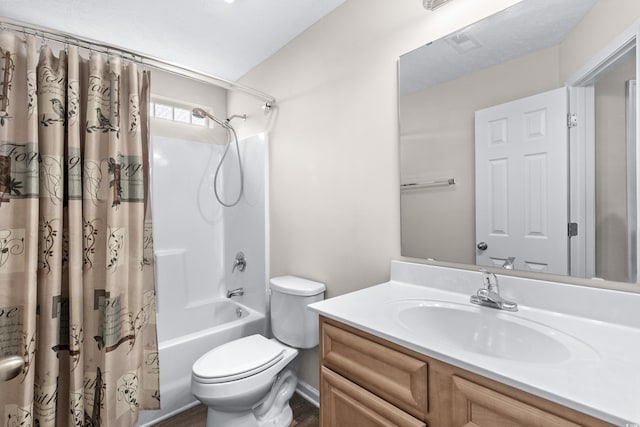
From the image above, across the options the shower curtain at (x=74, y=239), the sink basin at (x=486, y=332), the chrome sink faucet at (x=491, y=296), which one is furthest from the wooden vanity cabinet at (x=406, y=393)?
the shower curtain at (x=74, y=239)

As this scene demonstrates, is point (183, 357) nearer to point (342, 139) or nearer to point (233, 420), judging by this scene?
point (233, 420)

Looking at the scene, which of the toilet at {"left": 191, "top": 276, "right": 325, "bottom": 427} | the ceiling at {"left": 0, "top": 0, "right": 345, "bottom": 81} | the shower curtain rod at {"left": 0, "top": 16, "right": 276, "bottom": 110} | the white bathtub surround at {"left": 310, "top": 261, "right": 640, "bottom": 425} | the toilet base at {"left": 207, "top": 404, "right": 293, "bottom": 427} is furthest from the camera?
the ceiling at {"left": 0, "top": 0, "right": 345, "bottom": 81}

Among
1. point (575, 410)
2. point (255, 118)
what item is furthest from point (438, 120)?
point (255, 118)

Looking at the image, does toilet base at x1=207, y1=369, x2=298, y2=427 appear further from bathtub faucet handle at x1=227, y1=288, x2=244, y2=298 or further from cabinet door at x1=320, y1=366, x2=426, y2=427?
bathtub faucet handle at x1=227, y1=288, x2=244, y2=298

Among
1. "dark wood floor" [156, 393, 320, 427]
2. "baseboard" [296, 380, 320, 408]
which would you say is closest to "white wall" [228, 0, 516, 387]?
"baseboard" [296, 380, 320, 408]

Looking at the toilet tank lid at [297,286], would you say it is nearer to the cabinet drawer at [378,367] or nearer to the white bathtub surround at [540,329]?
the white bathtub surround at [540,329]

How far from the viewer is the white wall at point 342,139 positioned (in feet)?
4.99

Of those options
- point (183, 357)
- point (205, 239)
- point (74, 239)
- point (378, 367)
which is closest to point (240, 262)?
point (205, 239)

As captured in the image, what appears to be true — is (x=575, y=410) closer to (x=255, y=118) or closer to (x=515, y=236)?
(x=515, y=236)

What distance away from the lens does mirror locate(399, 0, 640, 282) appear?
95cm

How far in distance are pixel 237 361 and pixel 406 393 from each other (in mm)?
1011

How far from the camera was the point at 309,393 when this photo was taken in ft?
6.48

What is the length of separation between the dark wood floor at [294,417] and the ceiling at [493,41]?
193 cm

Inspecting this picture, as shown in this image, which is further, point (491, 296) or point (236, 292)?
point (236, 292)
